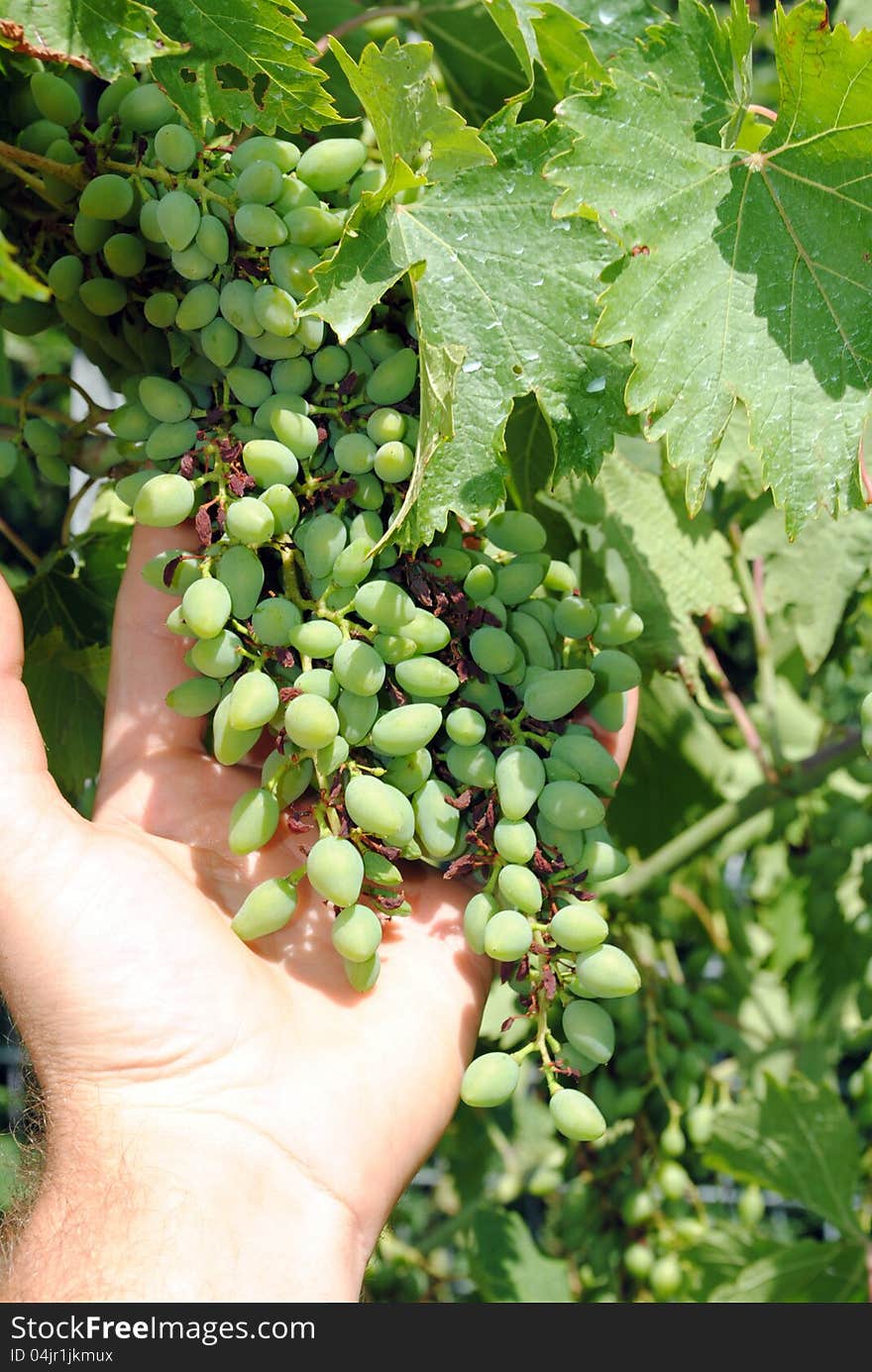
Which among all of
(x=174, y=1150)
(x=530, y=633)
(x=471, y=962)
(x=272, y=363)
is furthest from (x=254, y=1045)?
(x=272, y=363)

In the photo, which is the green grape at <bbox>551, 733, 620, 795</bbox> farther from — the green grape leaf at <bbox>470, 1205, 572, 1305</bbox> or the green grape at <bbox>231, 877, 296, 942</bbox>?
the green grape leaf at <bbox>470, 1205, 572, 1305</bbox>

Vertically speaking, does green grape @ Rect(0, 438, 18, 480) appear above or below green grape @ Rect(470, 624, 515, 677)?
below

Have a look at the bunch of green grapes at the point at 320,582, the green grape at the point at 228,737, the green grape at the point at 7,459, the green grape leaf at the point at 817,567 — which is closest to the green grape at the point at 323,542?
the bunch of green grapes at the point at 320,582

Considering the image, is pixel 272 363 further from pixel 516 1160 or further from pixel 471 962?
pixel 516 1160

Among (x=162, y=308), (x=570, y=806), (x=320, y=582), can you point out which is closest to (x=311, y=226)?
(x=162, y=308)

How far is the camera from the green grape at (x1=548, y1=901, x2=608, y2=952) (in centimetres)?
86

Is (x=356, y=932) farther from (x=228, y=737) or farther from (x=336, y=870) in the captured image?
(x=228, y=737)

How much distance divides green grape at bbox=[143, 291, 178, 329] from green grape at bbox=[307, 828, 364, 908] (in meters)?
0.41

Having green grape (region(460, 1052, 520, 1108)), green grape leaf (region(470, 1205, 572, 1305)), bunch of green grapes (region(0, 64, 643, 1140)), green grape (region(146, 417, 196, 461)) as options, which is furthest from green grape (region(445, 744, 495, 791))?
green grape leaf (region(470, 1205, 572, 1305))

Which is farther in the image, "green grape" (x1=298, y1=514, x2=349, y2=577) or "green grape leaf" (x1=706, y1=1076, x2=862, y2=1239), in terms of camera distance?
"green grape leaf" (x1=706, y1=1076, x2=862, y2=1239)

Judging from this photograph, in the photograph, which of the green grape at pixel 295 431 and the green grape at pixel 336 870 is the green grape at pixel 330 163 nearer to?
the green grape at pixel 295 431

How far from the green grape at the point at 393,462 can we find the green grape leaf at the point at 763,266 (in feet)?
0.52

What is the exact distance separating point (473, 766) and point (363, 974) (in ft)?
0.59

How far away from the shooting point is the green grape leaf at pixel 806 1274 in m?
1.48
